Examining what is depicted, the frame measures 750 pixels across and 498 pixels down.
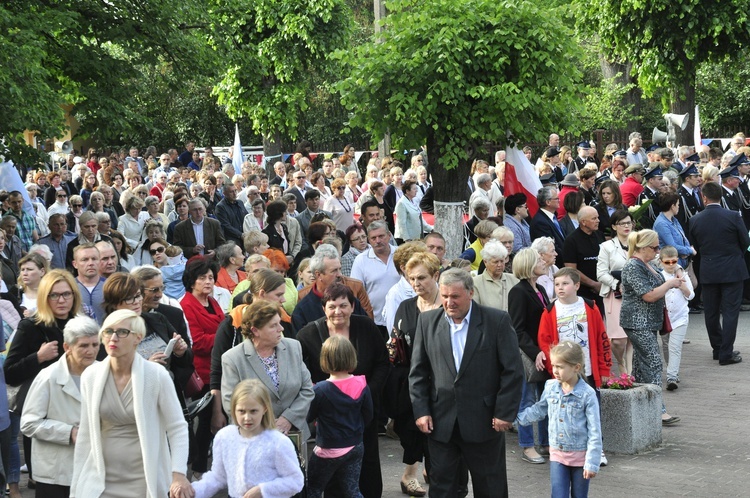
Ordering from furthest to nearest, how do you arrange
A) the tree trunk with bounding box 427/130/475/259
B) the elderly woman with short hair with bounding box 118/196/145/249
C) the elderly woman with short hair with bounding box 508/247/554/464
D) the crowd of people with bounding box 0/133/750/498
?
the elderly woman with short hair with bounding box 118/196/145/249 → the tree trunk with bounding box 427/130/475/259 → the elderly woman with short hair with bounding box 508/247/554/464 → the crowd of people with bounding box 0/133/750/498

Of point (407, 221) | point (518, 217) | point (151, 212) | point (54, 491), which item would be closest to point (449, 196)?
point (518, 217)

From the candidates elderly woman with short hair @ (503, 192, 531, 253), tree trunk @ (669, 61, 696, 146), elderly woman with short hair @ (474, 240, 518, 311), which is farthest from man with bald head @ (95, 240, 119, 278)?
tree trunk @ (669, 61, 696, 146)

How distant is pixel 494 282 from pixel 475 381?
2.61 metres

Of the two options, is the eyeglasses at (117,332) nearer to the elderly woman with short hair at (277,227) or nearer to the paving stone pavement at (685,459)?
the paving stone pavement at (685,459)

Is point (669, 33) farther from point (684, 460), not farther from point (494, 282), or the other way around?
point (684, 460)

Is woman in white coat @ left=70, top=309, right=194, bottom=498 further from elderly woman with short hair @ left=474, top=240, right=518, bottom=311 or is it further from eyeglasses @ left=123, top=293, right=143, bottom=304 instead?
elderly woman with short hair @ left=474, top=240, right=518, bottom=311

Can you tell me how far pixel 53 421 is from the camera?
648cm

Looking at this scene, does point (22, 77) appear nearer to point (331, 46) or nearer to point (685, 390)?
point (685, 390)

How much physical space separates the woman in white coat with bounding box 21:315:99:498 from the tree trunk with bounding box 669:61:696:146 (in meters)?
18.5

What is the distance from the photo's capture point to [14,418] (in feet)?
27.4

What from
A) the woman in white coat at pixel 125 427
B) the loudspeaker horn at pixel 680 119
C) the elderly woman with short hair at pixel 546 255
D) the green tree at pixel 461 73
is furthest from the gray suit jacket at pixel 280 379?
the loudspeaker horn at pixel 680 119

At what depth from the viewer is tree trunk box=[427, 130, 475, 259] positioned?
12.7 metres

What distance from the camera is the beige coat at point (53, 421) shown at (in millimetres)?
6445

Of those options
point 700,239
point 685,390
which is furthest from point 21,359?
point 700,239
